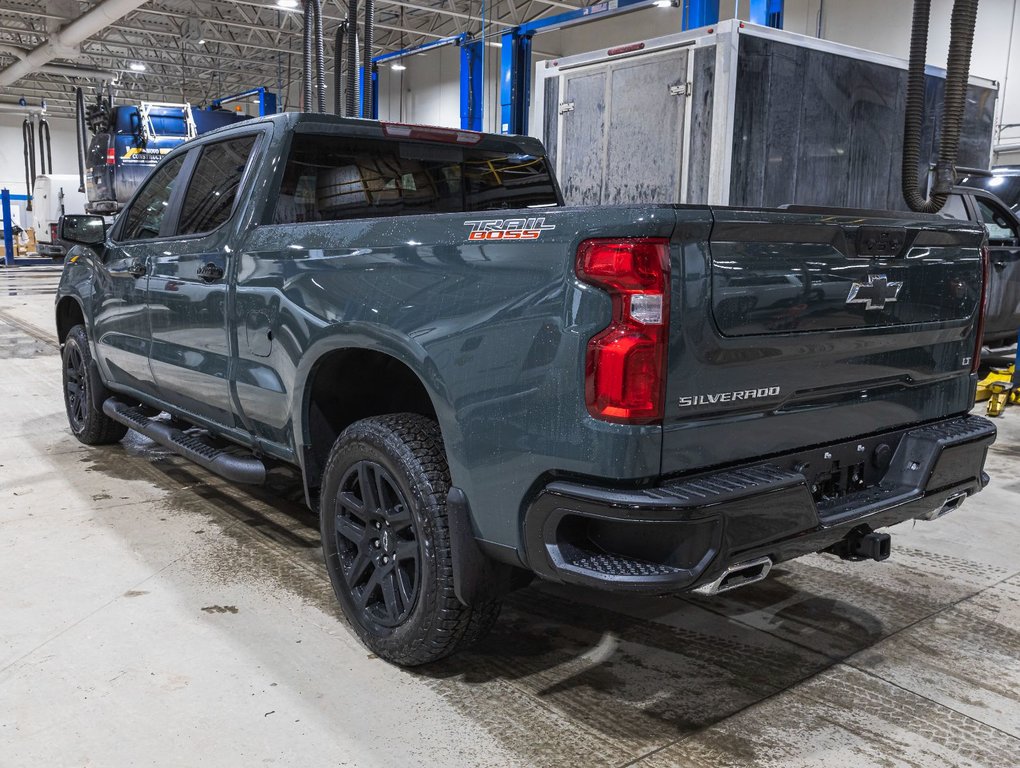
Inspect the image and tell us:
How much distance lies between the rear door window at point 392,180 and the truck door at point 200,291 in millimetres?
269

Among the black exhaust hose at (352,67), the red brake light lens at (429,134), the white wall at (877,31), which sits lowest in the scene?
the red brake light lens at (429,134)

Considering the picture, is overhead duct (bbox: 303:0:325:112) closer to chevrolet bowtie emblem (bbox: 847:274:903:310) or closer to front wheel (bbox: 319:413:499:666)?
front wheel (bbox: 319:413:499:666)

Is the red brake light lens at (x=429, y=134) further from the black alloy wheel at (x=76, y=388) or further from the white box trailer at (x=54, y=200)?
the white box trailer at (x=54, y=200)

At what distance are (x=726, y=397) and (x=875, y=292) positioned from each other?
2.06ft

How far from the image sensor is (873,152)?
5.54 metres

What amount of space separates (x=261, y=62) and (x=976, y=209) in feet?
87.4

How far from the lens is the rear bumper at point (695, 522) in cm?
200

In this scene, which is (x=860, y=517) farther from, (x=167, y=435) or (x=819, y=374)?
(x=167, y=435)

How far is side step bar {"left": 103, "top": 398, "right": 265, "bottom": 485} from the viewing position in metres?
3.45

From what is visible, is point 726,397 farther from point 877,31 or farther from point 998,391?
point 877,31

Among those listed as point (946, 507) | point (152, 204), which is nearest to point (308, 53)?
point (152, 204)

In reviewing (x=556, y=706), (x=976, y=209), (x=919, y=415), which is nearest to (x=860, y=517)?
(x=919, y=415)

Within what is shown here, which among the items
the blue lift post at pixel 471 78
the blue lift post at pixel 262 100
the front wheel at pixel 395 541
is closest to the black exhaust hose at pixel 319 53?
the blue lift post at pixel 471 78

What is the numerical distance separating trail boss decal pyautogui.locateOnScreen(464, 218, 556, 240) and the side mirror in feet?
10.3
